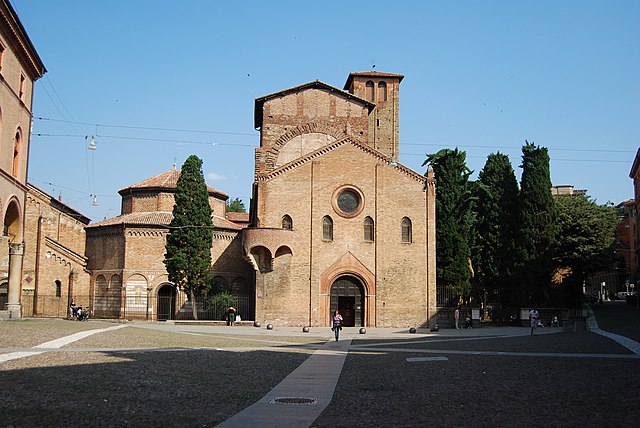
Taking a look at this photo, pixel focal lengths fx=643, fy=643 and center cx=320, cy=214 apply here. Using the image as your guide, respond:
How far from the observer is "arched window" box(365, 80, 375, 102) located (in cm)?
5384

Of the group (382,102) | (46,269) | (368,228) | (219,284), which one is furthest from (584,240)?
(46,269)

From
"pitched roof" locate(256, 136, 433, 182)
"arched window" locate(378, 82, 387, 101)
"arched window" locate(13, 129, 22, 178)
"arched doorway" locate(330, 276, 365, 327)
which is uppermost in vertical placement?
"arched window" locate(378, 82, 387, 101)

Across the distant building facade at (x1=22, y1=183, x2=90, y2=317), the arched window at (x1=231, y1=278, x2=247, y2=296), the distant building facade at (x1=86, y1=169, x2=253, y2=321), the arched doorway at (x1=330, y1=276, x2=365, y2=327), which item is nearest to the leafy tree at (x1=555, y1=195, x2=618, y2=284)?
the arched doorway at (x1=330, y1=276, x2=365, y2=327)

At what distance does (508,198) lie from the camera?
44406mm

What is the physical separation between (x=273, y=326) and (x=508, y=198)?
61.8ft

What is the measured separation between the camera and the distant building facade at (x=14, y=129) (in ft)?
90.5

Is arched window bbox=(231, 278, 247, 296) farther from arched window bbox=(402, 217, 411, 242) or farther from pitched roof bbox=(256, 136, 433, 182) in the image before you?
arched window bbox=(402, 217, 411, 242)

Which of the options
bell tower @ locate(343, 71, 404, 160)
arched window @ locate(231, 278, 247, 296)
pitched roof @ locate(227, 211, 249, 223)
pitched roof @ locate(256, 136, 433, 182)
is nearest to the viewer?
pitched roof @ locate(256, 136, 433, 182)

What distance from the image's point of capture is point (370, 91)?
54.1 metres

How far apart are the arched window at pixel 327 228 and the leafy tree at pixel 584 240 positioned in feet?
65.4

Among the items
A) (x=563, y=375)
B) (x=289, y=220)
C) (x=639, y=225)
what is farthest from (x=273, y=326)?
(x=639, y=225)

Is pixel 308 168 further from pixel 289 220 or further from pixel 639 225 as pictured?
pixel 639 225

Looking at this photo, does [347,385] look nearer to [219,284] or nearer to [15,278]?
[15,278]

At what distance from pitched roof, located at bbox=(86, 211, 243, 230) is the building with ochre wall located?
856 centimetres
